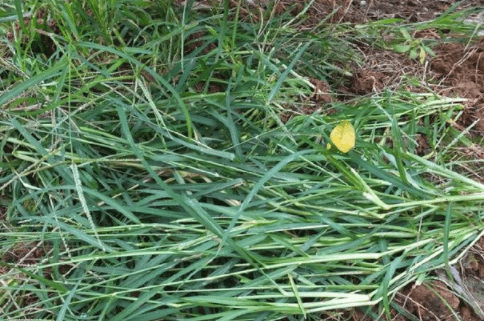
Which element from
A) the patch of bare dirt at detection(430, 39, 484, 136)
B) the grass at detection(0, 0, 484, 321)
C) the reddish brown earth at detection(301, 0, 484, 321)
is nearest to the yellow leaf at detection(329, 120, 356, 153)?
the grass at detection(0, 0, 484, 321)

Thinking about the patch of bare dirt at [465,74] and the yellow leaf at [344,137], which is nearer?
the yellow leaf at [344,137]

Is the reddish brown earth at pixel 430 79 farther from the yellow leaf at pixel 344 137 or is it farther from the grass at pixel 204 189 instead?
the yellow leaf at pixel 344 137

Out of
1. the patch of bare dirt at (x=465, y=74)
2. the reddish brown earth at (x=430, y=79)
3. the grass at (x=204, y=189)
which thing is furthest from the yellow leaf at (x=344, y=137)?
the patch of bare dirt at (x=465, y=74)

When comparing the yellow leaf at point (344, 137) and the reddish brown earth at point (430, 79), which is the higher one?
the yellow leaf at point (344, 137)

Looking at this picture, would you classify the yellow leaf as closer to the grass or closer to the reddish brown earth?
the grass

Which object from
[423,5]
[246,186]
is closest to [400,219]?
[246,186]

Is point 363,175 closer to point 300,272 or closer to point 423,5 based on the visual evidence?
point 300,272

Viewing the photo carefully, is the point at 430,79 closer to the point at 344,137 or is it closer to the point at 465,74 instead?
the point at 465,74
